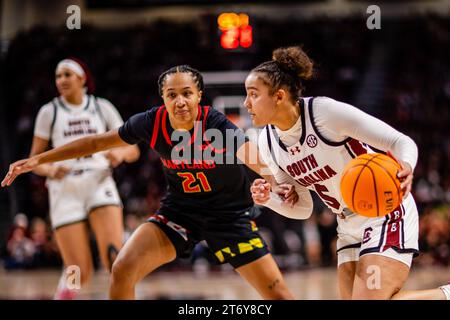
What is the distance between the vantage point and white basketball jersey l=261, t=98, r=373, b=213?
3.68m

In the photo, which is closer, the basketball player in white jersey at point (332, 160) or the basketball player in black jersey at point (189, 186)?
the basketball player in white jersey at point (332, 160)

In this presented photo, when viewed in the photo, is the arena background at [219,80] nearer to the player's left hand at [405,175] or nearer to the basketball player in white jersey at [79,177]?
the basketball player in white jersey at [79,177]

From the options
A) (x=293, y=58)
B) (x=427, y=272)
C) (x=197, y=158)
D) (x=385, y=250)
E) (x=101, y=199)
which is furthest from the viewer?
(x=427, y=272)

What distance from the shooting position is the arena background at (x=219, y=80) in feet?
37.4

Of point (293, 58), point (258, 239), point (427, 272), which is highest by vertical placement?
point (293, 58)

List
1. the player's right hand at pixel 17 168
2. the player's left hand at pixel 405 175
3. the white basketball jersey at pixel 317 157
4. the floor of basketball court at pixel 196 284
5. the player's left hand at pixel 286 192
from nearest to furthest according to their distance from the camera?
the player's left hand at pixel 405 175 → the white basketball jersey at pixel 317 157 → the player's left hand at pixel 286 192 → the player's right hand at pixel 17 168 → the floor of basketball court at pixel 196 284

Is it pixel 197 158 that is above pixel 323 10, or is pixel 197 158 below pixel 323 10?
below

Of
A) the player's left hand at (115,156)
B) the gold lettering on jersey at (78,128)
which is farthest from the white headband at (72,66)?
the player's left hand at (115,156)

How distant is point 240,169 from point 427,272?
7458 millimetres

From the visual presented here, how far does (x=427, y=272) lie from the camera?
10766 millimetres

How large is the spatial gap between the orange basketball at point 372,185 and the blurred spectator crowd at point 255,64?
7777 millimetres

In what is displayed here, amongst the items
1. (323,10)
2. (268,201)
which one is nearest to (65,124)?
(268,201)

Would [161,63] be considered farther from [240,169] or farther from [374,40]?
[240,169]

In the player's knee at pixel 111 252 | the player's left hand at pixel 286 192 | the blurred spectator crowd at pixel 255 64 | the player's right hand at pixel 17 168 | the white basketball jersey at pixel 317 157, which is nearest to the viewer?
the white basketball jersey at pixel 317 157
